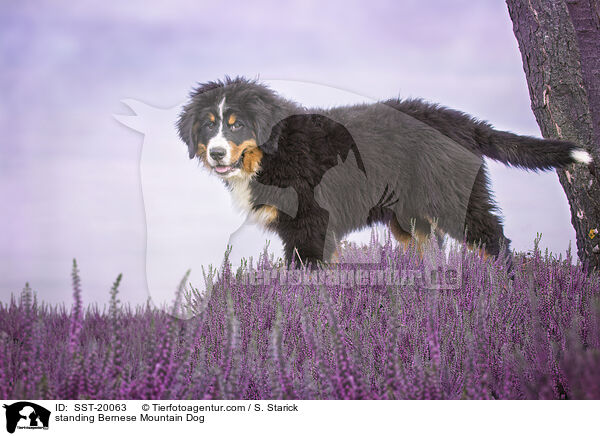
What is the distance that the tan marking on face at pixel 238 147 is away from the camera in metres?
3.75

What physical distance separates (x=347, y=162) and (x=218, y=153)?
1.22m

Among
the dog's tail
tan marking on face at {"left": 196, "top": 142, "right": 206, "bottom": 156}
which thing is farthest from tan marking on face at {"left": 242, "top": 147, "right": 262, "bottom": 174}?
the dog's tail

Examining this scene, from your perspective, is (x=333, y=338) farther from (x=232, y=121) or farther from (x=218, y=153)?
(x=232, y=121)

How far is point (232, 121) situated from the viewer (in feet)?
12.6

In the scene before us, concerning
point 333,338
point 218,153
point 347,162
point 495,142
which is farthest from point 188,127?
point 333,338

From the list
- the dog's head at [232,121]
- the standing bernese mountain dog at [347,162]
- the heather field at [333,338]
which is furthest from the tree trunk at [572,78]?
the dog's head at [232,121]

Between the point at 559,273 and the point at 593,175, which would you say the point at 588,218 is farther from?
the point at 559,273

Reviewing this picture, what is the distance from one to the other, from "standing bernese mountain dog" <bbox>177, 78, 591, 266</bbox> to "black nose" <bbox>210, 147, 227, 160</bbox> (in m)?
0.14

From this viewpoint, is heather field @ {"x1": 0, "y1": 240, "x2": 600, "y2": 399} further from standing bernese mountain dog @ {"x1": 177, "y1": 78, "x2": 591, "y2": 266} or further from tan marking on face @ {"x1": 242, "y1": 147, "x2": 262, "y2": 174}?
tan marking on face @ {"x1": 242, "y1": 147, "x2": 262, "y2": 174}

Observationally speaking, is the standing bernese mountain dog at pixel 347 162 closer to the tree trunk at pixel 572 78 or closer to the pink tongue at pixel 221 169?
the pink tongue at pixel 221 169

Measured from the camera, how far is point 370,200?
4.41 meters

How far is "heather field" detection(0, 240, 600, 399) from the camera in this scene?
4.95 feet

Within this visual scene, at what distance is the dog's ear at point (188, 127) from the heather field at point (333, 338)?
112 centimetres
